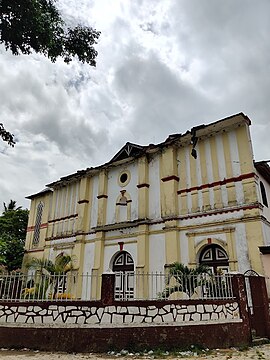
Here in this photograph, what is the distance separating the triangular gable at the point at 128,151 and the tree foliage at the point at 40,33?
25.2 ft

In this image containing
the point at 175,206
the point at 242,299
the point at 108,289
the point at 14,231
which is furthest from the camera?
the point at 14,231

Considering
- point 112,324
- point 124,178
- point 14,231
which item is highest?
point 124,178

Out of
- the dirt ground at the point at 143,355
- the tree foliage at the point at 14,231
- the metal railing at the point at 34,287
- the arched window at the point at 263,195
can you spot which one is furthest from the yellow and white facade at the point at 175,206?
the metal railing at the point at 34,287

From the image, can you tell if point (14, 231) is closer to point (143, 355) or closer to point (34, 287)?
point (34, 287)

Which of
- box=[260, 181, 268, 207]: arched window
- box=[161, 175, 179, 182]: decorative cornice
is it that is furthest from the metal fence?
box=[161, 175, 179, 182]: decorative cornice

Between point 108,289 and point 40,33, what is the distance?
699 centimetres

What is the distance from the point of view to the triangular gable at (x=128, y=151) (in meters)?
16.5

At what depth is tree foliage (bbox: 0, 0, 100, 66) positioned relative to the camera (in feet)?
24.9

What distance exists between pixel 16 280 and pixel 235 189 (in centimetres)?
885

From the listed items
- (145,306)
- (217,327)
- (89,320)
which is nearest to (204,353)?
(217,327)

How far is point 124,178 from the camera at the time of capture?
A: 672 inches

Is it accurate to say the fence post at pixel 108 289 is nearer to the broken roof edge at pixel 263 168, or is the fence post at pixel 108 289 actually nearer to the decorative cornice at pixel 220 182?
the decorative cornice at pixel 220 182

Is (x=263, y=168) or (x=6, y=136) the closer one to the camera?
(x=6, y=136)

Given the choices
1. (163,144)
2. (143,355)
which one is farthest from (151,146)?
(143,355)
